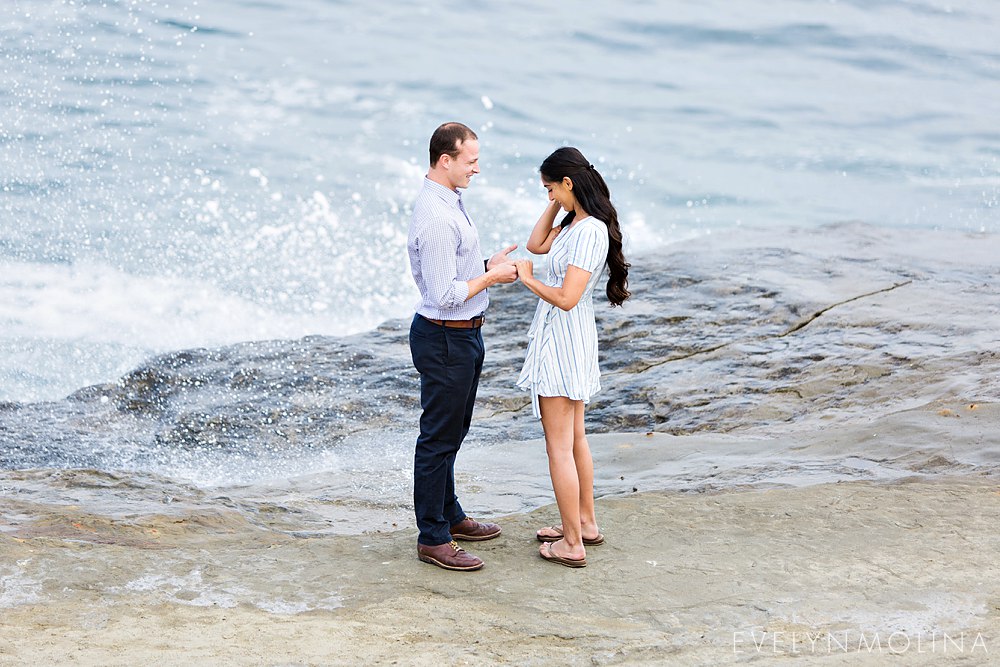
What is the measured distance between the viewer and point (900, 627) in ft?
13.2

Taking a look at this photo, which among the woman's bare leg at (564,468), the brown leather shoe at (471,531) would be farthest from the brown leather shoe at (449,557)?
the woman's bare leg at (564,468)

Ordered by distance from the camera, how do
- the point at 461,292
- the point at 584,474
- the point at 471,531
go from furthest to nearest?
the point at 471,531
the point at 584,474
the point at 461,292

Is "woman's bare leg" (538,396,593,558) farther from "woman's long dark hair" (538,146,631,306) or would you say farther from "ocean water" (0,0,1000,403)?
"ocean water" (0,0,1000,403)

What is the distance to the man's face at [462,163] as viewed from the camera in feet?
15.1

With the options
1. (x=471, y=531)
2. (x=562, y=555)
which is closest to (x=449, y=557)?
(x=471, y=531)

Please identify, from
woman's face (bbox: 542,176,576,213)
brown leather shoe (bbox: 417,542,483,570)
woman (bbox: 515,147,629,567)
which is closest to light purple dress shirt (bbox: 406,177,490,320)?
woman (bbox: 515,147,629,567)

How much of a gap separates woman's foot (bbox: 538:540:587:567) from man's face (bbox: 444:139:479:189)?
159cm

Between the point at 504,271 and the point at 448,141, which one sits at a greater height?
the point at 448,141

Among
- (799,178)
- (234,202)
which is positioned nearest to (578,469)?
(234,202)

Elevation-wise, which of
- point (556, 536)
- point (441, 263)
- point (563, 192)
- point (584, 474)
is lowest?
point (556, 536)

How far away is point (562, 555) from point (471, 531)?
0.50 m

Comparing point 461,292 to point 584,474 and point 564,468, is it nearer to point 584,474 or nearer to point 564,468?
point 564,468

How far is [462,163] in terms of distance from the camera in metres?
4.62

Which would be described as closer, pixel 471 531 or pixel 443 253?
pixel 443 253
